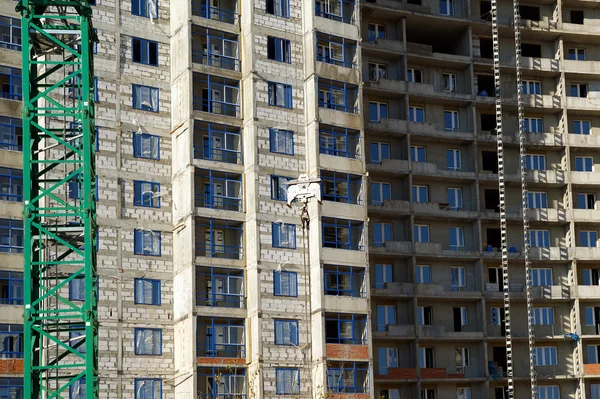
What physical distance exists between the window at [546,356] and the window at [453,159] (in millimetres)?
16866

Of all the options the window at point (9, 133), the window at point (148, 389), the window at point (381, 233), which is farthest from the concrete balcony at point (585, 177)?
the window at point (9, 133)

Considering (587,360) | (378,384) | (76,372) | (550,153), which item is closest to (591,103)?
(550,153)

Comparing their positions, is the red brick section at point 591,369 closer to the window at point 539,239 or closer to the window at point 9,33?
the window at point 539,239

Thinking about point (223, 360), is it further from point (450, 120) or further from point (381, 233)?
point (450, 120)

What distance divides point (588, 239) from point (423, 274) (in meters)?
16.3

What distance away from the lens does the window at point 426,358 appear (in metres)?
102

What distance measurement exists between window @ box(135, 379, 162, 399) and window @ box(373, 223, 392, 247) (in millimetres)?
24101

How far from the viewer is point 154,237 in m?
88.8

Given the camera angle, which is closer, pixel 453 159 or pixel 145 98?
pixel 145 98

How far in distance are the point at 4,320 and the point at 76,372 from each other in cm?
585

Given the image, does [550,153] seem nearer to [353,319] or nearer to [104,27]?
[353,319]

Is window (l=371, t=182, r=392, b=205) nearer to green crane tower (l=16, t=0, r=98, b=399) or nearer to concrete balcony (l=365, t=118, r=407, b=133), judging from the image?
concrete balcony (l=365, t=118, r=407, b=133)

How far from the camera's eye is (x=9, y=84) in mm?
84875

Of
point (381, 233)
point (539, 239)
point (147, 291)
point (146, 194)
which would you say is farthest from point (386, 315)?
point (146, 194)
